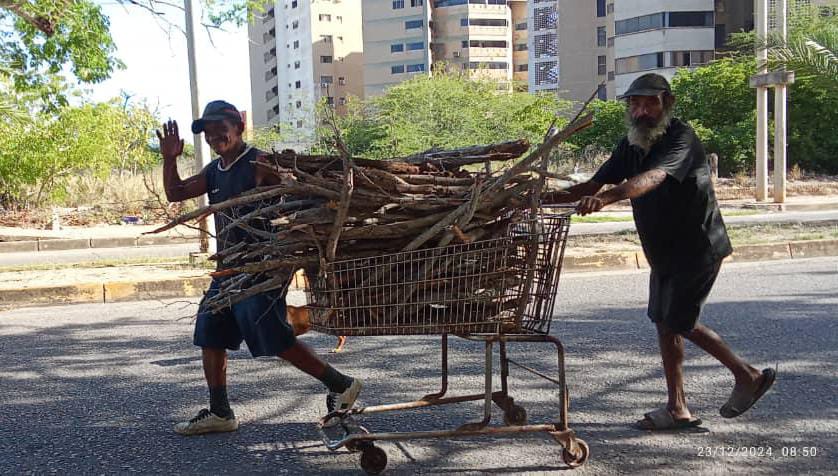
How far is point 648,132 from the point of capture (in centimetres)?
414

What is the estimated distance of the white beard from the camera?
13.5 feet

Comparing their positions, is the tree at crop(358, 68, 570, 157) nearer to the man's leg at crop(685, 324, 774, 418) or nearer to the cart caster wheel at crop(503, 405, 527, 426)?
the cart caster wheel at crop(503, 405, 527, 426)

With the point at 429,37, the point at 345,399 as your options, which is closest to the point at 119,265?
the point at 345,399

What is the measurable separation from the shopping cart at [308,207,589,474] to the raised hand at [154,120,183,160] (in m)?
1.21

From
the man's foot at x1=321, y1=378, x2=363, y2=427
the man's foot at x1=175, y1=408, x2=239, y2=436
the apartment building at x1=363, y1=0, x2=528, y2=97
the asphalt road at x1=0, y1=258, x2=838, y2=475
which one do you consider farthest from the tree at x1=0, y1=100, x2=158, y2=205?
the apartment building at x1=363, y1=0, x2=528, y2=97

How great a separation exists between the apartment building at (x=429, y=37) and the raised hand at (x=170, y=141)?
76326mm

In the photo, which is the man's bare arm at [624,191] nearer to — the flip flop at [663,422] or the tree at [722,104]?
the flip flop at [663,422]

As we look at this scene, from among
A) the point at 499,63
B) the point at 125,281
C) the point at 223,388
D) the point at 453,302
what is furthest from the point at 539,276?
the point at 499,63

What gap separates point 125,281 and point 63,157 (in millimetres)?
13226

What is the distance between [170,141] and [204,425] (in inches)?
58.3

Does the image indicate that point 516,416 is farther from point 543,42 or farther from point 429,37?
point 429,37

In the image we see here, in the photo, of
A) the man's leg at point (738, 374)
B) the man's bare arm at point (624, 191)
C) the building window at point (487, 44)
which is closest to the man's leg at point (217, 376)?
the man's bare arm at point (624, 191)

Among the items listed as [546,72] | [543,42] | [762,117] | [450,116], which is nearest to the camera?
[762,117]

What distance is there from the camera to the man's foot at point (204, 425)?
14.5 feet
